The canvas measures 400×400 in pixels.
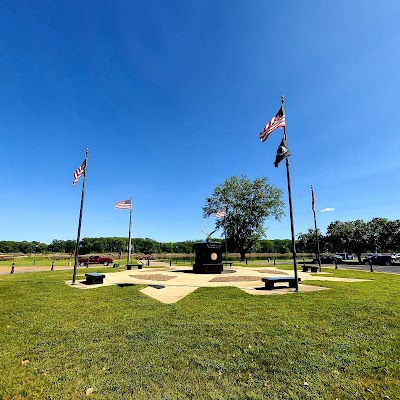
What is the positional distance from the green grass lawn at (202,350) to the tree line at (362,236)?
36.8 m

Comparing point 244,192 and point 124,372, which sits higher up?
point 244,192

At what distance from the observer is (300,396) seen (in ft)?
12.2

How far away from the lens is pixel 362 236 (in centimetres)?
3981

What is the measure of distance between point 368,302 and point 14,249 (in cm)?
20724

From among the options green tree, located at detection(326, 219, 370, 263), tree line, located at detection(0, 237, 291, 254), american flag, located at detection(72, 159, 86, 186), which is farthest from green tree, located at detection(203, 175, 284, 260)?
tree line, located at detection(0, 237, 291, 254)

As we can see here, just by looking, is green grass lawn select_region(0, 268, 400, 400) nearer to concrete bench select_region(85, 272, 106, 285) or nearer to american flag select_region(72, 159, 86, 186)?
concrete bench select_region(85, 272, 106, 285)

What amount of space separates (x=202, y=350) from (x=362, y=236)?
142 ft

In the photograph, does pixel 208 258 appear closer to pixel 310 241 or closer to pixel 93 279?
pixel 93 279

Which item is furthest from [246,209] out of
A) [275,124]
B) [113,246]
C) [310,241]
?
[113,246]

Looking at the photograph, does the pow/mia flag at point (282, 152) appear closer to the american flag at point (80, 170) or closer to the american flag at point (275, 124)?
the american flag at point (275, 124)

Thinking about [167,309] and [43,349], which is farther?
[167,309]

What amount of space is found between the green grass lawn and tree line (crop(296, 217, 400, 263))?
36799mm

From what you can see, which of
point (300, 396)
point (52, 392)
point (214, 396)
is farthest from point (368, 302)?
point (52, 392)

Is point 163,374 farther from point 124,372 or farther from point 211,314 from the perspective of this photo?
point 211,314
